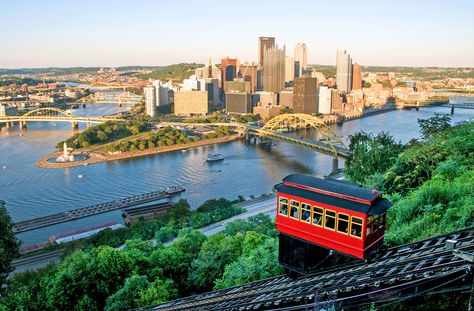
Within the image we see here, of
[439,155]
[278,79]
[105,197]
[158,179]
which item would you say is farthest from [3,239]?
[278,79]

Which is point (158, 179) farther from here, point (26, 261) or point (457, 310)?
point (457, 310)

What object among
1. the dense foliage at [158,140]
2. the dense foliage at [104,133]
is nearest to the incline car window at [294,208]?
the dense foliage at [158,140]

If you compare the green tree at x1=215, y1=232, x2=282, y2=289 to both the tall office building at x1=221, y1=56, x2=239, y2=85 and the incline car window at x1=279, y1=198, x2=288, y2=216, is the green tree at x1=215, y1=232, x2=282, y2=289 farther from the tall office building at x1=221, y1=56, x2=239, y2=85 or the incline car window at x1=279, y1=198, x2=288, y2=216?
the tall office building at x1=221, y1=56, x2=239, y2=85

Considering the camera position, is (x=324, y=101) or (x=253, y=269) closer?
(x=253, y=269)

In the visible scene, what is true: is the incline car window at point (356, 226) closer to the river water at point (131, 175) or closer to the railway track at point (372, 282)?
the railway track at point (372, 282)

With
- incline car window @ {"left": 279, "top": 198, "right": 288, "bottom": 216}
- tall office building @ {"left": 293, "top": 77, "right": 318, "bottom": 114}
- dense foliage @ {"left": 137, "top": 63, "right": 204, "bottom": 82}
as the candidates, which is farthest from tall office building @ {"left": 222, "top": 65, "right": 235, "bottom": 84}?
incline car window @ {"left": 279, "top": 198, "right": 288, "bottom": 216}

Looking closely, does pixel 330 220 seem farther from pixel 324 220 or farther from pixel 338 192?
pixel 338 192

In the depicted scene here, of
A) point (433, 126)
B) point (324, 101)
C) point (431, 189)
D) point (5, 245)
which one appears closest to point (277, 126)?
point (324, 101)
